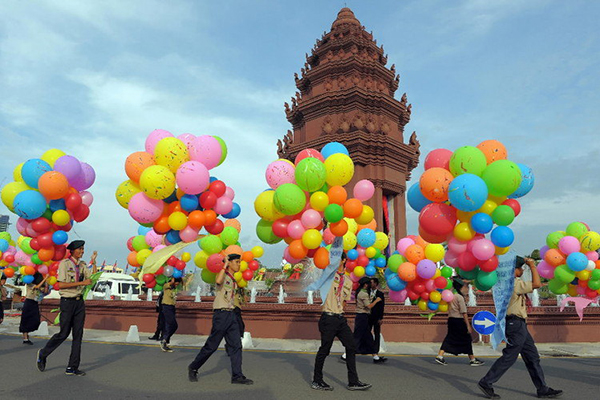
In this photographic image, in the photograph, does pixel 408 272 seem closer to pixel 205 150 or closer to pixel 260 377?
pixel 260 377

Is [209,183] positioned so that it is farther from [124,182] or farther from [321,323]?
[321,323]

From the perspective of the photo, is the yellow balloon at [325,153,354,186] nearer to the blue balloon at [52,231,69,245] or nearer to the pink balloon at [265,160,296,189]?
the pink balloon at [265,160,296,189]

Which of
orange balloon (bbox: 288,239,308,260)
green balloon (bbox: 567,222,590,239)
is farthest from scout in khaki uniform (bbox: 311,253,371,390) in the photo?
green balloon (bbox: 567,222,590,239)

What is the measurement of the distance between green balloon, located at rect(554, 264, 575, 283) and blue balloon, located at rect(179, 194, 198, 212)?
24.2 feet

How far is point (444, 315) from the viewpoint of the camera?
36.3 ft

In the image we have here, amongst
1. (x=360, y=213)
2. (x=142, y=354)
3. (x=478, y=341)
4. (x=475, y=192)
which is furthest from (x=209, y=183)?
(x=478, y=341)

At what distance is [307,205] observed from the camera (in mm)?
7176

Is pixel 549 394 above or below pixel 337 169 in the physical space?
below

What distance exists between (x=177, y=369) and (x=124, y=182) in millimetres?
3494

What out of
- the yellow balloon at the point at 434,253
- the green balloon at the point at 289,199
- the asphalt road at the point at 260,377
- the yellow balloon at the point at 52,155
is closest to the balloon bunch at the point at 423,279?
the yellow balloon at the point at 434,253

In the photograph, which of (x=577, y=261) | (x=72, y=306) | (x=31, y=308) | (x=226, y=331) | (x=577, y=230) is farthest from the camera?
(x=31, y=308)

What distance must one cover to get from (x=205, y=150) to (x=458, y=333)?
569 centimetres

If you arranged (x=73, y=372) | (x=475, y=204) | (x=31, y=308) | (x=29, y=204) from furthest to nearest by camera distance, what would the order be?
(x=31, y=308)
(x=29, y=204)
(x=73, y=372)
(x=475, y=204)

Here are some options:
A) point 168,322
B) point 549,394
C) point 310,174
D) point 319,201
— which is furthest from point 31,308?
point 549,394
